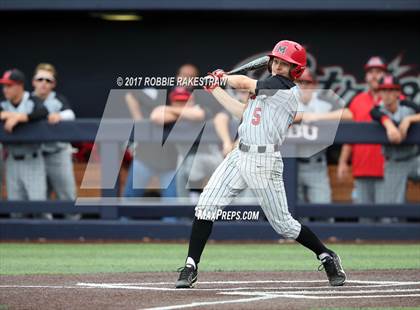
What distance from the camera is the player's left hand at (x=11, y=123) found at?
10.7m

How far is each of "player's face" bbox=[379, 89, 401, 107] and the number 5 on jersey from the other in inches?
158

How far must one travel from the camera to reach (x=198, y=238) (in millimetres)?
6777

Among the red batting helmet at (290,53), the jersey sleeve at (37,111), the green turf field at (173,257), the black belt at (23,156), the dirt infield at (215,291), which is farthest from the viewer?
the black belt at (23,156)

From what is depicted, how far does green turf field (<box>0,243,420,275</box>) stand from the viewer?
27.3 ft

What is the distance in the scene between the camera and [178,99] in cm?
1071

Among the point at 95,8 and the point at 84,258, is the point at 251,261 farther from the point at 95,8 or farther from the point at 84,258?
the point at 95,8

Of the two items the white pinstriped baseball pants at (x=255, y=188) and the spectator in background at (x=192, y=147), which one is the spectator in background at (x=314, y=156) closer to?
the spectator in background at (x=192, y=147)

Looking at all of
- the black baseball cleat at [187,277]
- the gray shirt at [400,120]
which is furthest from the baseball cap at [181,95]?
the black baseball cleat at [187,277]

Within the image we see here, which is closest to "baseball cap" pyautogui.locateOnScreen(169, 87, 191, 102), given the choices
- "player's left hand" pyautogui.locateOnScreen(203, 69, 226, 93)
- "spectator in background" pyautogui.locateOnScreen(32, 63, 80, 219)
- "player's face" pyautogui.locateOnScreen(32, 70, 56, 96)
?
"spectator in background" pyautogui.locateOnScreen(32, 63, 80, 219)

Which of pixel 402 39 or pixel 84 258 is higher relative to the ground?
pixel 402 39

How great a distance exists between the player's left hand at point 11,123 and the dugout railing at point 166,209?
0.28 ft

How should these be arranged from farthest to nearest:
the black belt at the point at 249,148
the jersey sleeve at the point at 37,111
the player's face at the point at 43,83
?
the player's face at the point at 43,83 → the jersey sleeve at the point at 37,111 → the black belt at the point at 249,148

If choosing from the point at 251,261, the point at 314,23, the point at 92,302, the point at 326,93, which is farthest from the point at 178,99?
the point at 92,302

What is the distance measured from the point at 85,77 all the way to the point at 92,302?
773 centimetres
